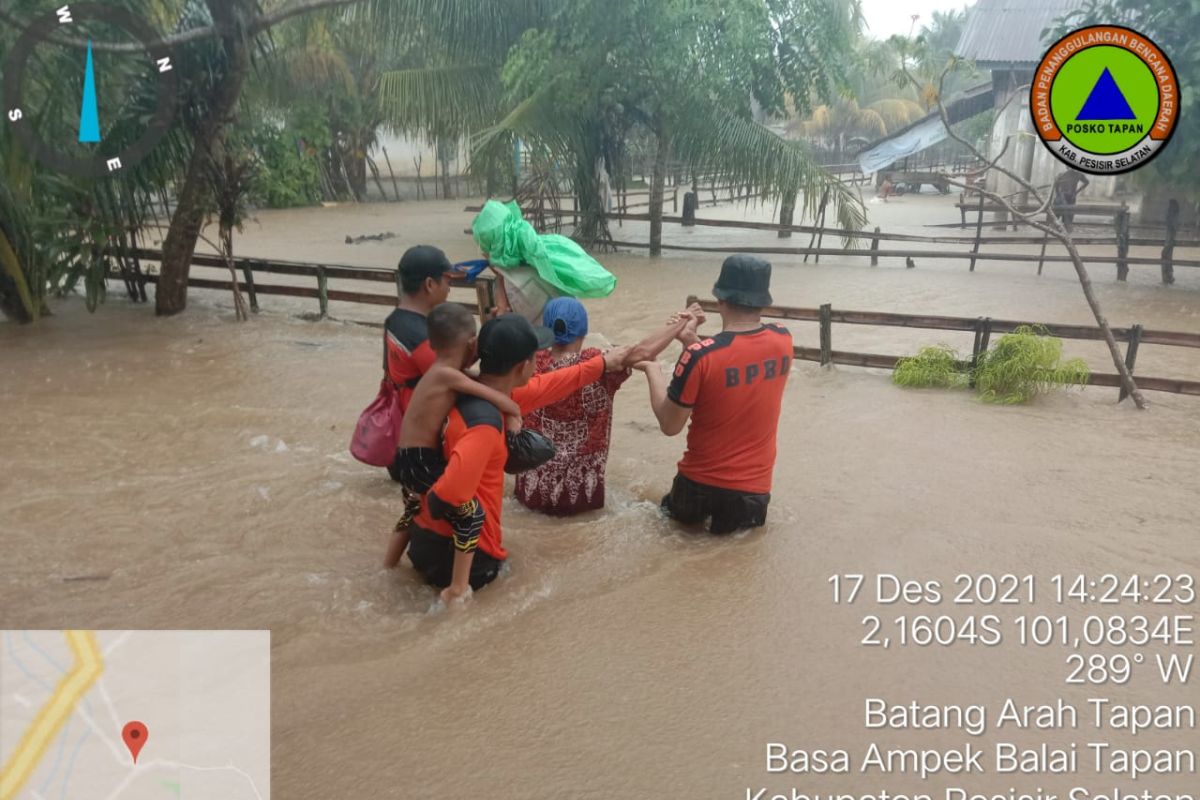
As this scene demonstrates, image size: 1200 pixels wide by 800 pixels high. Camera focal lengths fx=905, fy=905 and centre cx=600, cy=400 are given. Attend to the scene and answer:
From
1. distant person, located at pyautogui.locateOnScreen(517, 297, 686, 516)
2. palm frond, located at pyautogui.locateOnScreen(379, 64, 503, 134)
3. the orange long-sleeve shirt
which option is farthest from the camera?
palm frond, located at pyautogui.locateOnScreen(379, 64, 503, 134)

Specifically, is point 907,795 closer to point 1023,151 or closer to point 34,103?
point 34,103

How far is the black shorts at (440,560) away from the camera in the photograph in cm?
339

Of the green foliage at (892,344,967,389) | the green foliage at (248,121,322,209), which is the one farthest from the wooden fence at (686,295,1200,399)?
the green foliage at (248,121,322,209)

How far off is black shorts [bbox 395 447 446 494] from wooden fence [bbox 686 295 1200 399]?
307 centimetres

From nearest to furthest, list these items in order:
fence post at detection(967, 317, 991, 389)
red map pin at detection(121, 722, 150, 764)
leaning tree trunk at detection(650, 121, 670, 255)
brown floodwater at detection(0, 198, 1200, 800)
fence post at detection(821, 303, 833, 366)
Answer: red map pin at detection(121, 722, 150, 764) → brown floodwater at detection(0, 198, 1200, 800) → fence post at detection(967, 317, 991, 389) → fence post at detection(821, 303, 833, 366) → leaning tree trunk at detection(650, 121, 670, 255)

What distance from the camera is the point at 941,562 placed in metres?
3.83

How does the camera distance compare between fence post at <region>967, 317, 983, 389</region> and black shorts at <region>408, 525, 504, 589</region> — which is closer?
black shorts at <region>408, 525, 504, 589</region>

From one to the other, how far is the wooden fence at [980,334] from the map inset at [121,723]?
13.4 ft

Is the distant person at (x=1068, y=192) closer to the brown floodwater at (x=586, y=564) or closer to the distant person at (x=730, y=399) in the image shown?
the brown floodwater at (x=586, y=564)

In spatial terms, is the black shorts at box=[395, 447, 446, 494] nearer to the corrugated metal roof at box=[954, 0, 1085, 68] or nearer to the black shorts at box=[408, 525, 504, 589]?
the black shorts at box=[408, 525, 504, 589]

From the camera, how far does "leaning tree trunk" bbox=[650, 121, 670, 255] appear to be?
13.5 m

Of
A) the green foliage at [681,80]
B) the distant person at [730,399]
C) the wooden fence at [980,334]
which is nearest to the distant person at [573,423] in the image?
the distant person at [730,399]

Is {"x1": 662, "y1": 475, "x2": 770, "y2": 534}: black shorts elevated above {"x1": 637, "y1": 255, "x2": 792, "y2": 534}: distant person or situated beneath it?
situated beneath

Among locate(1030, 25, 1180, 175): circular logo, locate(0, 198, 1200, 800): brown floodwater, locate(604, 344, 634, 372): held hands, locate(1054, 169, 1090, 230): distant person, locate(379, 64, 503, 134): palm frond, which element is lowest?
locate(0, 198, 1200, 800): brown floodwater
